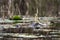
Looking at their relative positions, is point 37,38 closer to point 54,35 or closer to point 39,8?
point 54,35

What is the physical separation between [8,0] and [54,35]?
102cm

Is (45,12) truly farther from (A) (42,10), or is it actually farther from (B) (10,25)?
(B) (10,25)

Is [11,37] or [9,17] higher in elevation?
[9,17]

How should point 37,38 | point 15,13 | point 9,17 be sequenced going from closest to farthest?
point 37,38 → point 9,17 → point 15,13

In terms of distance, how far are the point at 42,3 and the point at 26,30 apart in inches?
27.7

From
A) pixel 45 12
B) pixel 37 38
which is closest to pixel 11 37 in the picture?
pixel 37 38

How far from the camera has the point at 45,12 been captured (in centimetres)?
361

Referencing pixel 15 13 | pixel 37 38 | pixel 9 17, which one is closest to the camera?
pixel 37 38

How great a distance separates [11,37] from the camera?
3.08m

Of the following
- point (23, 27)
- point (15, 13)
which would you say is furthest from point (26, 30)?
point (15, 13)

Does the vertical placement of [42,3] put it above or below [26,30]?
above

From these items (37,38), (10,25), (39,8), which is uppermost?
(39,8)

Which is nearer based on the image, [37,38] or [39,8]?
[37,38]

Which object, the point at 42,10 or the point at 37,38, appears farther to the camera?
the point at 42,10
